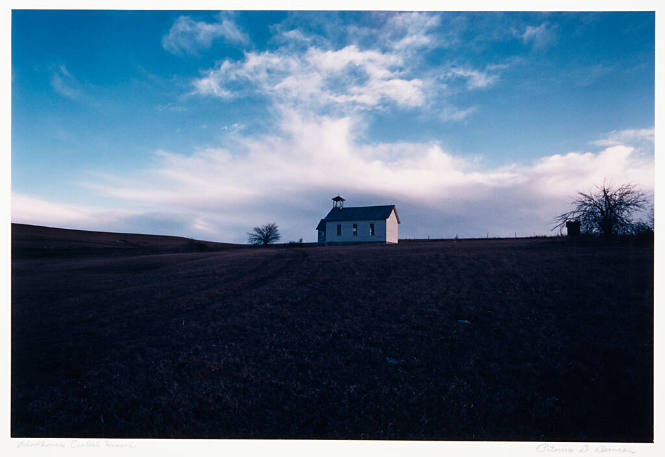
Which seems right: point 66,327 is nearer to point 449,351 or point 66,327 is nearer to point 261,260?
point 449,351

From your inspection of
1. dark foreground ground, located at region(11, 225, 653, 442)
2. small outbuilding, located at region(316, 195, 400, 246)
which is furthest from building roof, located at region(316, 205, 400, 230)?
dark foreground ground, located at region(11, 225, 653, 442)

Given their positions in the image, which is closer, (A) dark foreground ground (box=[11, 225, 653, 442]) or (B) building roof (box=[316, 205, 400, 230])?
(A) dark foreground ground (box=[11, 225, 653, 442])

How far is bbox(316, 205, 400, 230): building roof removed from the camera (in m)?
40.3

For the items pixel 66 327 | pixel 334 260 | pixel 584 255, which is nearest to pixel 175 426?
pixel 66 327

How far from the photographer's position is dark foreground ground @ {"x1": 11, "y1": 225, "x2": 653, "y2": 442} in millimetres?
5551

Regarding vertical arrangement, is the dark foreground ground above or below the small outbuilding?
below

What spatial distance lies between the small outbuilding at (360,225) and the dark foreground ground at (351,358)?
966 inches

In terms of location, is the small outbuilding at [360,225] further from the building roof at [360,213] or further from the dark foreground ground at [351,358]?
the dark foreground ground at [351,358]

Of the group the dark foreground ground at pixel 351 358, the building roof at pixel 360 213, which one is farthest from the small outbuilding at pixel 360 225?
the dark foreground ground at pixel 351 358

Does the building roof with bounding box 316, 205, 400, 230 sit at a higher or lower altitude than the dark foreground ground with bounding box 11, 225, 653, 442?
higher

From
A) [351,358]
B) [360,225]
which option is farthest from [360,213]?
[351,358]

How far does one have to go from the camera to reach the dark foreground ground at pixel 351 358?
5.55 m

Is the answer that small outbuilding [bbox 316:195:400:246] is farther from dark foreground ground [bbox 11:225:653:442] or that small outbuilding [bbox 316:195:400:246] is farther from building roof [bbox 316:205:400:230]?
dark foreground ground [bbox 11:225:653:442]

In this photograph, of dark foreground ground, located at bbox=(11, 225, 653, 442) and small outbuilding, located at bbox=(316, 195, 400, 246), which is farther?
small outbuilding, located at bbox=(316, 195, 400, 246)
